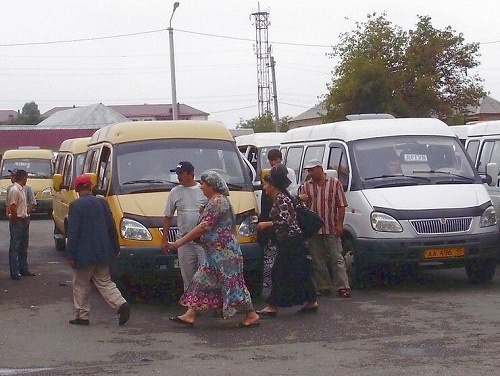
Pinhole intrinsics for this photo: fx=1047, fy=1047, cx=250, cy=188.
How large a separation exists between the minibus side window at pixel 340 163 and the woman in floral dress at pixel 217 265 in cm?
331

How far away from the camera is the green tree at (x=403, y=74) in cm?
4081

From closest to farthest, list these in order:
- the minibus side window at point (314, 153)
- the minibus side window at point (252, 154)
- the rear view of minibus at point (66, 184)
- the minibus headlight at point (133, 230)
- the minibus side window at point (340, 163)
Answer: the minibus headlight at point (133, 230) < the minibus side window at point (340, 163) < the minibus side window at point (314, 153) < the rear view of minibus at point (66, 184) < the minibus side window at point (252, 154)

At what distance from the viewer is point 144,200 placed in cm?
1251

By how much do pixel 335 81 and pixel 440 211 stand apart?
97.9ft

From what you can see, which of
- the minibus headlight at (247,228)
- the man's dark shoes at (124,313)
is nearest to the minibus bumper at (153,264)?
the minibus headlight at (247,228)

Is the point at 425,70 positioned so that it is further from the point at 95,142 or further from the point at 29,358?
the point at 29,358

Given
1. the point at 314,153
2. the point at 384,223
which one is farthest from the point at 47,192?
the point at 384,223

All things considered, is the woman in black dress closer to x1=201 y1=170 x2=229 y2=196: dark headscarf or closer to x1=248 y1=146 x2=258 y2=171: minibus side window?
x1=201 y1=170 x2=229 y2=196: dark headscarf

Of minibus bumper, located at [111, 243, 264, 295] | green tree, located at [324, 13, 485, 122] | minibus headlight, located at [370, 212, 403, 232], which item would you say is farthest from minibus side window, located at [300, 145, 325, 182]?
green tree, located at [324, 13, 485, 122]

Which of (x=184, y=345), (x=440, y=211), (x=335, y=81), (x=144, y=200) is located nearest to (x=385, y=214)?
(x=440, y=211)

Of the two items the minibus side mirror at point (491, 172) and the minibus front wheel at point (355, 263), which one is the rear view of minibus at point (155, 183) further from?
the minibus side mirror at point (491, 172)

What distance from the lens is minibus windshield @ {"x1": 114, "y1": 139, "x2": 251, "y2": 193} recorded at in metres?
13.1

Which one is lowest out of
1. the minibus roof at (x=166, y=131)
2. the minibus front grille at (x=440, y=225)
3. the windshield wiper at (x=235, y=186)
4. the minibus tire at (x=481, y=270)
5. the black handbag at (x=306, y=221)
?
the minibus tire at (x=481, y=270)

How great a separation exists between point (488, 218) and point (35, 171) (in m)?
20.2
